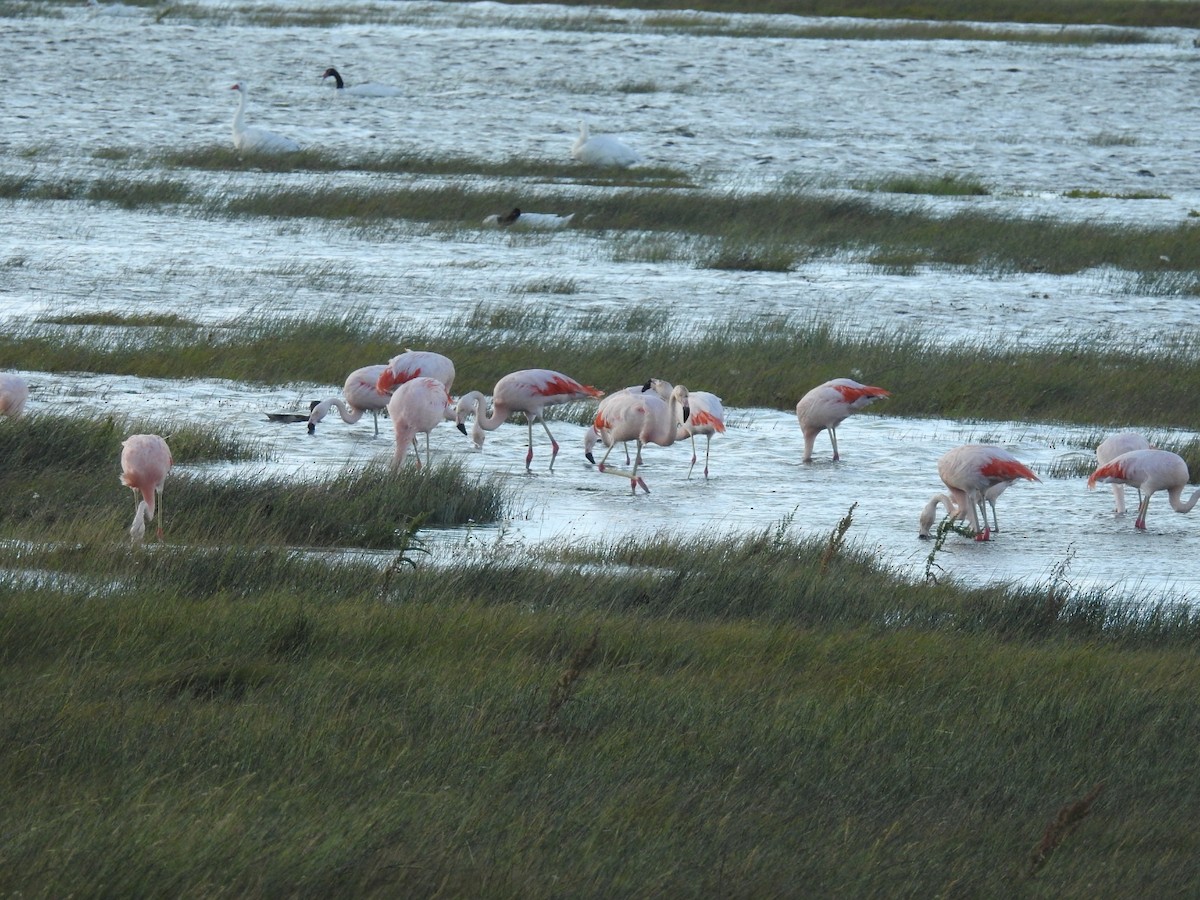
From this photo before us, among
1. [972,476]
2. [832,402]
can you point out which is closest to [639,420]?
[832,402]

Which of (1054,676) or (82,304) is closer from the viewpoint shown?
(1054,676)

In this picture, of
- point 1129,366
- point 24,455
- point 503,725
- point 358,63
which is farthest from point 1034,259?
point 358,63

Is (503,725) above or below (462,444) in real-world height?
above

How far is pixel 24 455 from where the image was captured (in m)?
8.54

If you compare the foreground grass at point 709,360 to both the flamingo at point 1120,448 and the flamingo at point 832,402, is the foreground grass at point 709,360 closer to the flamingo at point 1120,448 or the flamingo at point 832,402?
the flamingo at point 832,402

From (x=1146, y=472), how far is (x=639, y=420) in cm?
293

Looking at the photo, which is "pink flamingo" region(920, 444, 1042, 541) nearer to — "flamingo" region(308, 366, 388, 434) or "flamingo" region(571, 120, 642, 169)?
"flamingo" region(308, 366, 388, 434)

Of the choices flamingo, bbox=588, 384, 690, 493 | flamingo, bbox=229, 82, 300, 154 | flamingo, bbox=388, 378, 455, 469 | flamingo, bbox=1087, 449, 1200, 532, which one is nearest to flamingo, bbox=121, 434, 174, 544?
flamingo, bbox=388, 378, 455, 469

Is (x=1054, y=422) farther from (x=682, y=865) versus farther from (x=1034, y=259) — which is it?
(x=682, y=865)

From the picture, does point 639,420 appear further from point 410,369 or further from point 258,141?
point 258,141

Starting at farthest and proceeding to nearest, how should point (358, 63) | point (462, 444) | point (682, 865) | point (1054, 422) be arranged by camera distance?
point (358, 63) < point (1054, 422) < point (462, 444) < point (682, 865)

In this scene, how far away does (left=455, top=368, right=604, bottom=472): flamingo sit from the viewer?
32.7 feet

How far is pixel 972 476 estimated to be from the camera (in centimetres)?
834

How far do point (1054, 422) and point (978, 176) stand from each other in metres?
13.6
